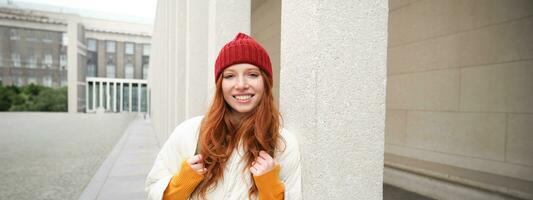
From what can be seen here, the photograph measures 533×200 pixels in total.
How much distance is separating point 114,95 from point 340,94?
185 ft

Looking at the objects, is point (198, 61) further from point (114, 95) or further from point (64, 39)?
point (64, 39)

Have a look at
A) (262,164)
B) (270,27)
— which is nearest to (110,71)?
(270,27)

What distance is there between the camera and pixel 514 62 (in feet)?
16.4

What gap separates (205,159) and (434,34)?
577cm

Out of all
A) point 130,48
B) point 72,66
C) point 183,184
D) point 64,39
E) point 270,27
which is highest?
point 64,39

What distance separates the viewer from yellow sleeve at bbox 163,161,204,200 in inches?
71.2

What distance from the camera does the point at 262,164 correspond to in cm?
177

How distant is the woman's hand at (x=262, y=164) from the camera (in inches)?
69.2

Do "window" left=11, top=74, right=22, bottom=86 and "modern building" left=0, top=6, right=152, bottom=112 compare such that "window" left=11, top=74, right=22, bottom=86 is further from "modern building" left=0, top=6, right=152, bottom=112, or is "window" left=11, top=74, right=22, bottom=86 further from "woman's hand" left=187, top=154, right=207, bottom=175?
"woman's hand" left=187, top=154, right=207, bottom=175

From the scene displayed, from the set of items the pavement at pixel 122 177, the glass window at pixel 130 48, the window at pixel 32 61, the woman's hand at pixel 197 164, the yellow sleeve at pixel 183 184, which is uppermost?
the glass window at pixel 130 48

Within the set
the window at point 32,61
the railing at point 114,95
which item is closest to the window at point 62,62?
the window at point 32,61

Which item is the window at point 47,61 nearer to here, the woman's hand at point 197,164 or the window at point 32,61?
the window at point 32,61

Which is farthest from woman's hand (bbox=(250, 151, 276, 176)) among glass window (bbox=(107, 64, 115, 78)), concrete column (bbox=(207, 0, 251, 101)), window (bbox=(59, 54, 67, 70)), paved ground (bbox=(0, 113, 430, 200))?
glass window (bbox=(107, 64, 115, 78))

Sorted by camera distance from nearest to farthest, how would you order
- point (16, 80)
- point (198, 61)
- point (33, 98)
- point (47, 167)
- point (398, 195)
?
point (198, 61)
point (398, 195)
point (47, 167)
point (33, 98)
point (16, 80)
